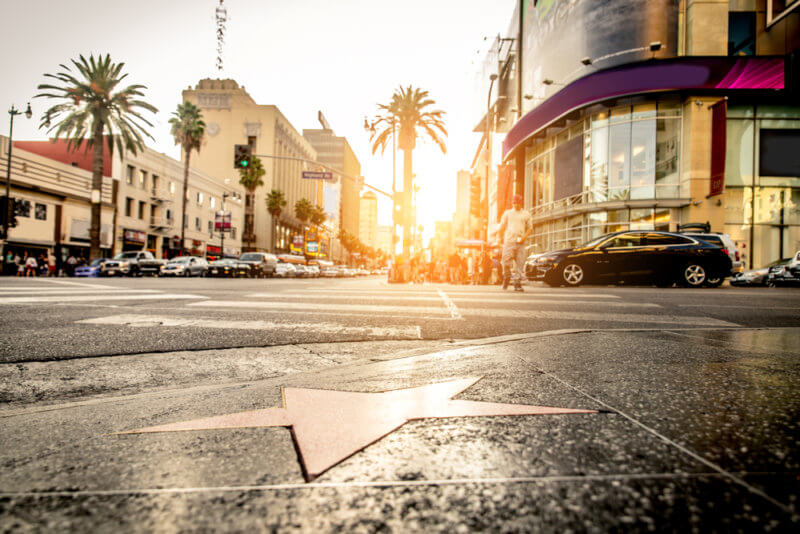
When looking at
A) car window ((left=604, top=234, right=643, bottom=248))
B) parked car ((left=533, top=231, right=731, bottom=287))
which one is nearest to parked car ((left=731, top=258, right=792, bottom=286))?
parked car ((left=533, top=231, right=731, bottom=287))

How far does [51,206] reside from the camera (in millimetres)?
31031

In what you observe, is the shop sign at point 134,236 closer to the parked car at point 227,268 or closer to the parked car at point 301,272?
the parked car at point 227,268

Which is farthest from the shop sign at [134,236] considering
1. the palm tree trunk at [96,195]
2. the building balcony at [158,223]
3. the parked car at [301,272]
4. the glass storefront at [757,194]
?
the glass storefront at [757,194]

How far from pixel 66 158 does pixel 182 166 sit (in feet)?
31.7

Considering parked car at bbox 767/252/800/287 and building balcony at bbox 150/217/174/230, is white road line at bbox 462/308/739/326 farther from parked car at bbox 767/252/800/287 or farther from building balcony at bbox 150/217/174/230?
building balcony at bbox 150/217/174/230

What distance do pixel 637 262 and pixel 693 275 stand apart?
1461 mm

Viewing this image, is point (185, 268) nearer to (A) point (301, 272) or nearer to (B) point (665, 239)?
(A) point (301, 272)

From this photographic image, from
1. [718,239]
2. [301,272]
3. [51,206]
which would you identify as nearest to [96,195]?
[51,206]

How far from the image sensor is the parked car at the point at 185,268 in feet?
103

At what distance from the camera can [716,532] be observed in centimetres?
48

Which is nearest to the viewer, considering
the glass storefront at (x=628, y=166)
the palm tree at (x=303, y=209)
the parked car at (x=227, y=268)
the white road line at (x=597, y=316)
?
the white road line at (x=597, y=316)

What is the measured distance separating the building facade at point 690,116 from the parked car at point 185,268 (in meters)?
26.2

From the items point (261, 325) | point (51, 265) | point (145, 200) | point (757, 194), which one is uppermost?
point (145, 200)

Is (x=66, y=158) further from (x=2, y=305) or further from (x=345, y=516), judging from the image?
(x=345, y=516)
